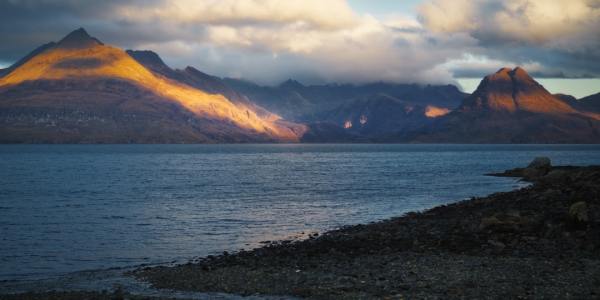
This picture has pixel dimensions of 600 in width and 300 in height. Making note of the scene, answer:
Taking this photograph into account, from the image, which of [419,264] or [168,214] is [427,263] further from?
[168,214]

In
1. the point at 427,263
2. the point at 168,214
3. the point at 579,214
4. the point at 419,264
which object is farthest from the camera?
the point at 168,214

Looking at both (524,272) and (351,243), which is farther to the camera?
(351,243)

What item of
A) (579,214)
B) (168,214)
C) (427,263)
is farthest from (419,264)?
(168,214)

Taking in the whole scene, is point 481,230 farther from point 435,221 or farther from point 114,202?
point 114,202

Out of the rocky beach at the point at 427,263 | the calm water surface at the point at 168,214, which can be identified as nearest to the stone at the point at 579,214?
the rocky beach at the point at 427,263

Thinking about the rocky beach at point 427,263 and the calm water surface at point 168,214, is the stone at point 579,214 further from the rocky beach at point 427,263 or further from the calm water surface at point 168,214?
the calm water surface at point 168,214

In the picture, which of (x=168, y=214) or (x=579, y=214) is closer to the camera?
(x=579, y=214)

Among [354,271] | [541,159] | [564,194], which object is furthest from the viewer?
[541,159]

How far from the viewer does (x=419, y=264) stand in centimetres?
3152

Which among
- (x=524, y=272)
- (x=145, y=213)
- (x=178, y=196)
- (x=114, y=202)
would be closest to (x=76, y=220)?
(x=145, y=213)

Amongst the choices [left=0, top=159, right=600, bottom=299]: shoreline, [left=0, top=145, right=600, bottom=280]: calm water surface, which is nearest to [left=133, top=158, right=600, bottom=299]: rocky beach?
[left=0, top=159, right=600, bottom=299]: shoreline

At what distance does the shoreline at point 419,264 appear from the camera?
1029 inches

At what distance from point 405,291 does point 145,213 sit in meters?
45.2

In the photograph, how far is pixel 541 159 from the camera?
4574 inches
